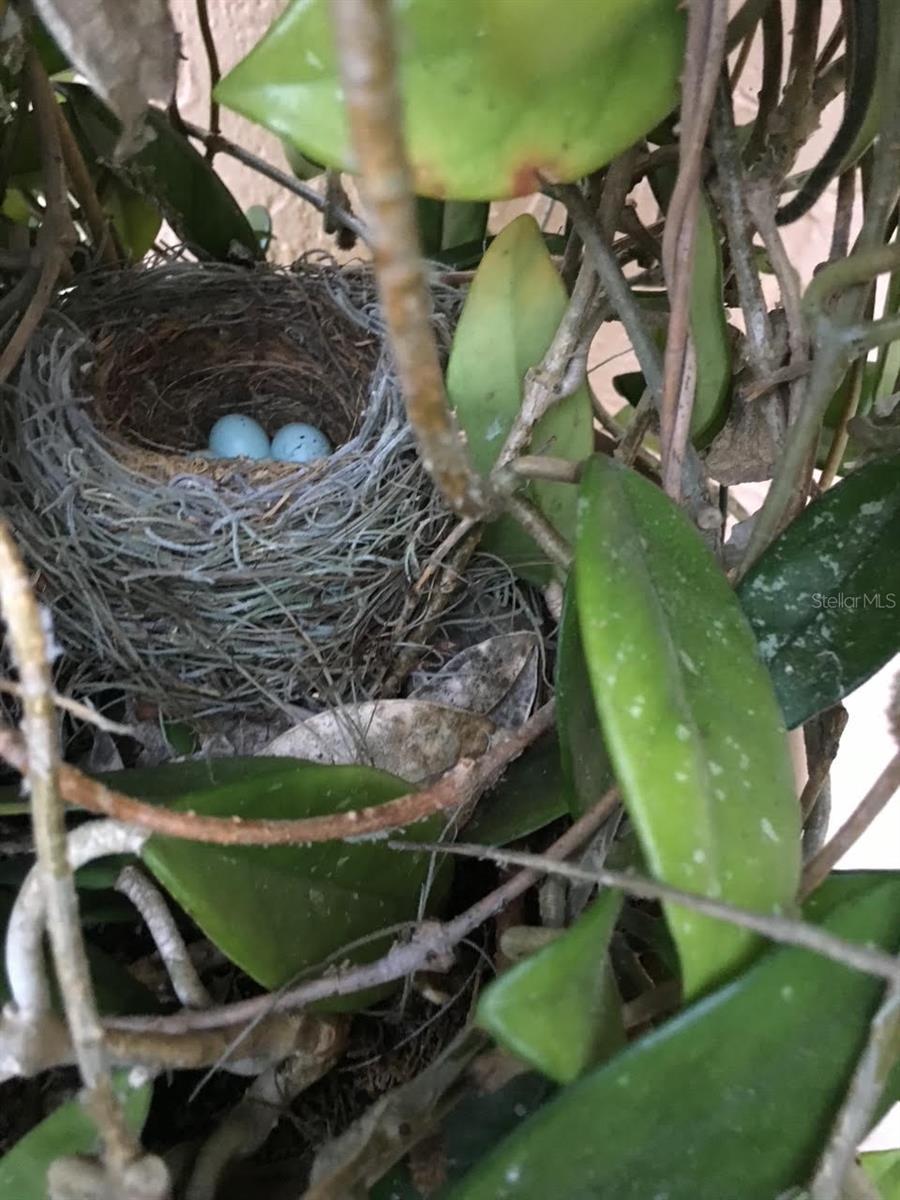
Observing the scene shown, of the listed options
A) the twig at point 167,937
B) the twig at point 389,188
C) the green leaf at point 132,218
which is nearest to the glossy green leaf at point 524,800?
the twig at point 167,937

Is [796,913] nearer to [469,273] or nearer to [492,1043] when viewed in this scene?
[492,1043]

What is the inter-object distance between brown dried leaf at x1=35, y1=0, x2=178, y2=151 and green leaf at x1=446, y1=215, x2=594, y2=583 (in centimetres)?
18

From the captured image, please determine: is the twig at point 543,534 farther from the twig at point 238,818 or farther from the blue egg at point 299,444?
the blue egg at point 299,444

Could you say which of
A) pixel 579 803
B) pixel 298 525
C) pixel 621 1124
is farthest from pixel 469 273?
pixel 621 1124

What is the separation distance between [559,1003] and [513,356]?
12.3 inches

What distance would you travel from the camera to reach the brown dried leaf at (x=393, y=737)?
451mm

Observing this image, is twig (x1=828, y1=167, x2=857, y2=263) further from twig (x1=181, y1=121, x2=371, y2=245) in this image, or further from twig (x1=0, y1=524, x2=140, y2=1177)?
twig (x1=0, y1=524, x2=140, y2=1177)

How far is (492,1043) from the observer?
0.35 m

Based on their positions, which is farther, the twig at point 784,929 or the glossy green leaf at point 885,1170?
the glossy green leaf at point 885,1170

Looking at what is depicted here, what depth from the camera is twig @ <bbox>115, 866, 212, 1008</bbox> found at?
0.32 meters

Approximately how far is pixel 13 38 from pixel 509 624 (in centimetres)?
35

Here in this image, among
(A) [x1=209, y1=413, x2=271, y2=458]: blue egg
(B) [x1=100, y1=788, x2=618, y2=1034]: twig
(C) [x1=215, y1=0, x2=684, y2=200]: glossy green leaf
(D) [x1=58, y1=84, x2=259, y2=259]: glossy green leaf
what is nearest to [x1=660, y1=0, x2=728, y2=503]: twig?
(C) [x1=215, y1=0, x2=684, y2=200]: glossy green leaf

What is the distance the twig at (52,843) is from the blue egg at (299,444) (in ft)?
1.73

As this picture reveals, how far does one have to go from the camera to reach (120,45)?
32 cm
